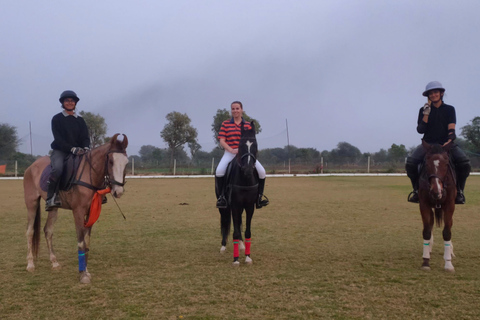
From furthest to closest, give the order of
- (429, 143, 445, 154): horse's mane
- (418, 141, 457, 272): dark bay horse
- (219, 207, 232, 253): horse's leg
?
(219, 207, 232, 253): horse's leg < (429, 143, 445, 154): horse's mane < (418, 141, 457, 272): dark bay horse

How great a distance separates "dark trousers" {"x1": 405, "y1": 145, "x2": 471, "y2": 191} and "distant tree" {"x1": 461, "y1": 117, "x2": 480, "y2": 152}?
52765 millimetres

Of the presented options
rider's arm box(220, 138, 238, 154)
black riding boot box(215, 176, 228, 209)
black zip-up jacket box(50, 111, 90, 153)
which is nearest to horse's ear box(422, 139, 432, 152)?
rider's arm box(220, 138, 238, 154)

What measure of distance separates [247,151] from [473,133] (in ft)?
184

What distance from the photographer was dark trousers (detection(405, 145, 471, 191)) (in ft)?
20.9

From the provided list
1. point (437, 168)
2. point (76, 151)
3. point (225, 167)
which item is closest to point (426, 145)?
point (437, 168)

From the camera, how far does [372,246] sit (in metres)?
7.67

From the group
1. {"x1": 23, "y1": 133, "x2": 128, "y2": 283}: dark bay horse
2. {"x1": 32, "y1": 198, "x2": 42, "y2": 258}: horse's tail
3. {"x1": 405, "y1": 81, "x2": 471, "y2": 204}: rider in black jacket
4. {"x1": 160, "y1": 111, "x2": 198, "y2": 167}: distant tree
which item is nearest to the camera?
{"x1": 23, "y1": 133, "x2": 128, "y2": 283}: dark bay horse

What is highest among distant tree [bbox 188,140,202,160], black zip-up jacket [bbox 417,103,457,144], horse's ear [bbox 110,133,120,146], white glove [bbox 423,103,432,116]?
distant tree [bbox 188,140,202,160]

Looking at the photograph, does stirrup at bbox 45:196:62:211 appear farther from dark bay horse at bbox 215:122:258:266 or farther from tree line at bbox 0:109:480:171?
tree line at bbox 0:109:480:171

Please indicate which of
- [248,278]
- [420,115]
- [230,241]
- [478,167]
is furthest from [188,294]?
[478,167]

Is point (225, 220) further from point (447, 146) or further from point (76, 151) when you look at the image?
point (447, 146)

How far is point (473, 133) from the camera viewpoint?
52.3m

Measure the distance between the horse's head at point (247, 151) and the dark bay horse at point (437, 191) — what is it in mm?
2777

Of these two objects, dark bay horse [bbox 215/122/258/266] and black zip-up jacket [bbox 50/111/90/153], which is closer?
black zip-up jacket [bbox 50/111/90/153]
